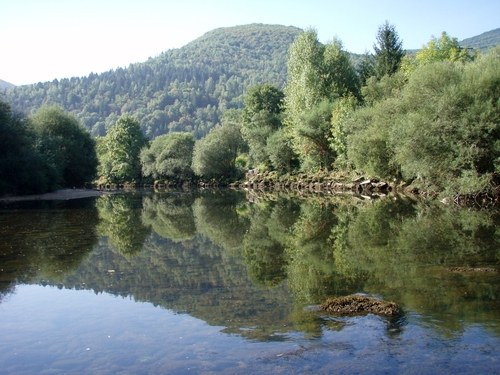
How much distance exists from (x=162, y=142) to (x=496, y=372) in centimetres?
9341

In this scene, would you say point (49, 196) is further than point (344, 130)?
Yes

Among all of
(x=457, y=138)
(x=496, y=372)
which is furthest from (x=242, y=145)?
(x=496, y=372)

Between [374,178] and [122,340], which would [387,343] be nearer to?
[122,340]

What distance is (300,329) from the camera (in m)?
8.94

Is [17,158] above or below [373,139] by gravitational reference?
above

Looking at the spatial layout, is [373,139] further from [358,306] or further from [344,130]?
[358,306]

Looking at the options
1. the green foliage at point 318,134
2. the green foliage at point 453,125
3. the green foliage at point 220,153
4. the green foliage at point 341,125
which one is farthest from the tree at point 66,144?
the green foliage at point 453,125

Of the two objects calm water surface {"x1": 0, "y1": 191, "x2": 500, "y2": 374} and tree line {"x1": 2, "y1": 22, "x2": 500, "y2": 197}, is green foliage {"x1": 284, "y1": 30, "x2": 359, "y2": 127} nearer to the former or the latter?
tree line {"x1": 2, "y1": 22, "x2": 500, "y2": 197}

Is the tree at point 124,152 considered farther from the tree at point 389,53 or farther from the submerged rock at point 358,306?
the submerged rock at point 358,306

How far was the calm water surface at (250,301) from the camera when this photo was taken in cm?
772

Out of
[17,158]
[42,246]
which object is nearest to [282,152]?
[17,158]

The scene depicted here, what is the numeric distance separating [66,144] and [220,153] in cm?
2811

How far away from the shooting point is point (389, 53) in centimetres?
6119

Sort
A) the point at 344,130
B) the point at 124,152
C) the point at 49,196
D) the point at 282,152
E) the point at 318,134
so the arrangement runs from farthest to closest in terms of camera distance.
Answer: the point at 124,152 < the point at 282,152 < the point at 318,134 < the point at 49,196 < the point at 344,130
